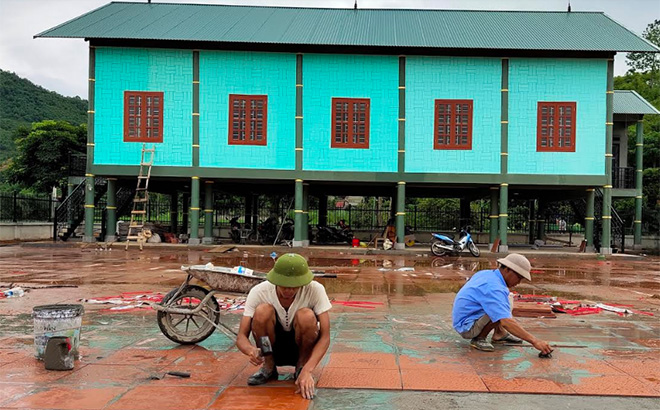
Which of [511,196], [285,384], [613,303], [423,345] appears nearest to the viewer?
[285,384]

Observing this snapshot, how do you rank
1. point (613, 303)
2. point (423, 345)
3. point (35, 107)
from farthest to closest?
1. point (35, 107)
2. point (613, 303)
3. point (423, 345)

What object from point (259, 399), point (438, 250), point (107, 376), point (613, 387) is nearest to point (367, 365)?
point (259, 399)

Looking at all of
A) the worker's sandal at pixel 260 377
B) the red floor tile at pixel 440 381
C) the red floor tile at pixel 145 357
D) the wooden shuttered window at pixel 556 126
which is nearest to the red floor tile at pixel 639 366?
the red floor tile at pixel 440 381

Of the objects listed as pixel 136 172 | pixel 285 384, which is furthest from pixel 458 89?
pixel 285 384

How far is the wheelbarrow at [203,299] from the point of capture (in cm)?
534

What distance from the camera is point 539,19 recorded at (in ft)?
85.2

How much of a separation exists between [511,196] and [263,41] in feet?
50.3

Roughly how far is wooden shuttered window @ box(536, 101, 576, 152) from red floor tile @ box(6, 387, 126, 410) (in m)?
21.9

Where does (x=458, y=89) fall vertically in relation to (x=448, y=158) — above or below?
above

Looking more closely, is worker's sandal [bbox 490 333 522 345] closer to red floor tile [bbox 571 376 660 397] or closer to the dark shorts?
red floor tile [bbox 571 376 660 397]

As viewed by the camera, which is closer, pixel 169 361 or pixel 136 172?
pixel 169 361

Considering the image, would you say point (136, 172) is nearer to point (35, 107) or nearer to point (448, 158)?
point (448, 158)

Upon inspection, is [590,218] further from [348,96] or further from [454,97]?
[348,96]

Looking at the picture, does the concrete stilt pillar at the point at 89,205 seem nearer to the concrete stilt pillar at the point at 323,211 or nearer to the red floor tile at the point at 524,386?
the concrete stilt pillar at the point at 323,211
